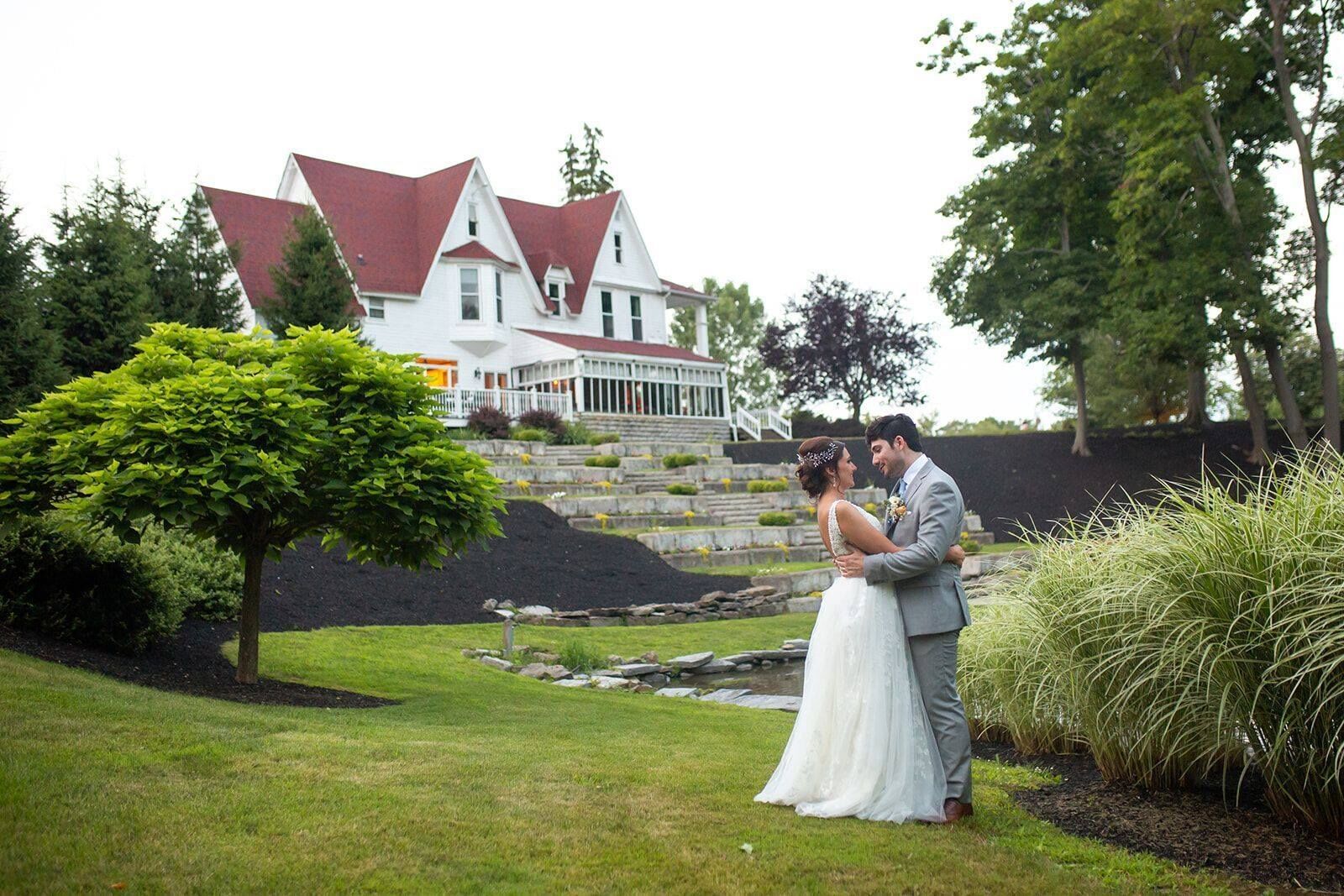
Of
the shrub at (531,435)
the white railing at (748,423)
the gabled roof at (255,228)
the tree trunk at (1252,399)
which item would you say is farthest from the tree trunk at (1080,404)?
the gabled roof at (255,228)

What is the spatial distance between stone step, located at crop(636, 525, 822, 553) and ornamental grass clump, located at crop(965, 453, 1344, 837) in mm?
16523

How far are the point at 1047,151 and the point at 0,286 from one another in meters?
27.5

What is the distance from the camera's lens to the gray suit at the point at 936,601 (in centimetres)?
545

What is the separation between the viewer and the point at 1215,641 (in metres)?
5.25

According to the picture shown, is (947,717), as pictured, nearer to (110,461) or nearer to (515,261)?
(110,461)

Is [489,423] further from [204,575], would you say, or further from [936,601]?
[936,601]

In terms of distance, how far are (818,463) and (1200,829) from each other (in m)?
2.59

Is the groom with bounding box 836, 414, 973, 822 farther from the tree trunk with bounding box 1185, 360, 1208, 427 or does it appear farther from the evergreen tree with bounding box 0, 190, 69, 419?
the tree trunk with bounding box 1185, 360, 1208, 427

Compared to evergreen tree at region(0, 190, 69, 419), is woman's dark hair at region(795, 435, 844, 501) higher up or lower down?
lower down

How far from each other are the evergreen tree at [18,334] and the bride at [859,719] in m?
14.7

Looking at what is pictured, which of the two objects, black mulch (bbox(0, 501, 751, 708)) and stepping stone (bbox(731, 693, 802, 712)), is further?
stepping stone (bbox(731, 693, 802, 712))

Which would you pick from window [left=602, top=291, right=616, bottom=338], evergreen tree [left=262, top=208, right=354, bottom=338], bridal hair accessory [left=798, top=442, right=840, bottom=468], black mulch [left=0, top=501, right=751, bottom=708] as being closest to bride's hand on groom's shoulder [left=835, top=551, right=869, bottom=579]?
bridal hair accessory [left=798, top=442, right=840, bottom=468]

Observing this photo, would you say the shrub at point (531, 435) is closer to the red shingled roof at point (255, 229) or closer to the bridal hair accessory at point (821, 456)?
the red shingled roof at point (255, 229)

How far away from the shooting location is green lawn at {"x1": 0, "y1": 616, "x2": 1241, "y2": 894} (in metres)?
4.27
